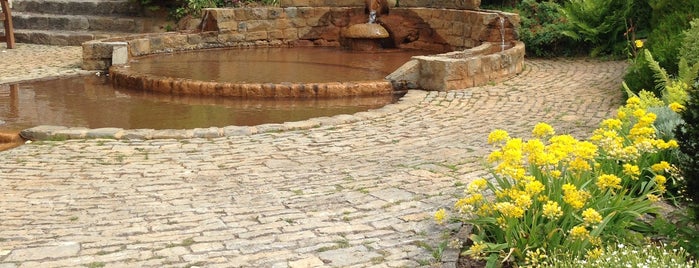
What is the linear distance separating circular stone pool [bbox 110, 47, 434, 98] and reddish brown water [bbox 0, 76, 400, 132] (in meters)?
0.17

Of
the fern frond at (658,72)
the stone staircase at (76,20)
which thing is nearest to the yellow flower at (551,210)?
the fern frond at (658,72)

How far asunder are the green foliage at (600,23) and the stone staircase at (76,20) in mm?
7488

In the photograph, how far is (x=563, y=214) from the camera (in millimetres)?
4266

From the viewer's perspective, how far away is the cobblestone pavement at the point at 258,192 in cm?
459

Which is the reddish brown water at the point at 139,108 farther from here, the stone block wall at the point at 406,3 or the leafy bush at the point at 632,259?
the leafy bush at the point at 632,259

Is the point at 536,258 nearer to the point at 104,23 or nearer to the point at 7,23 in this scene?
the point at 7,23

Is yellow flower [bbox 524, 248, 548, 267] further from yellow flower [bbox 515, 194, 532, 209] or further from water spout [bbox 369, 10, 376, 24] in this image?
water spout [bbox 369, 10, 376, 24]

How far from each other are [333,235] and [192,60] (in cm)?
862

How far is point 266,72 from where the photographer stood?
11.7 metres

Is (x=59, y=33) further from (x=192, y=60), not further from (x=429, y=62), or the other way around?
(x=429, y=62)

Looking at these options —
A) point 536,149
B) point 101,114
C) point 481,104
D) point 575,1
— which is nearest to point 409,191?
point 536,149

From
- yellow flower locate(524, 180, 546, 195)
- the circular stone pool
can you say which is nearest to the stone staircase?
A: the circular stone pool

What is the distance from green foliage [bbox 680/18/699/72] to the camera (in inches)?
323

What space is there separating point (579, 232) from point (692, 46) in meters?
5.15
